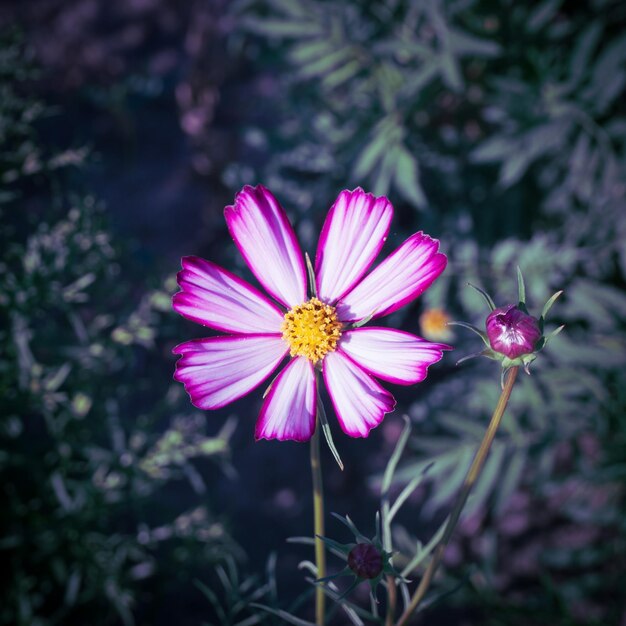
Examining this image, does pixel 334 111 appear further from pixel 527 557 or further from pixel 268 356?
pixel 527 557

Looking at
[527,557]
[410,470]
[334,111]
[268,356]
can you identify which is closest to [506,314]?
[268,356]

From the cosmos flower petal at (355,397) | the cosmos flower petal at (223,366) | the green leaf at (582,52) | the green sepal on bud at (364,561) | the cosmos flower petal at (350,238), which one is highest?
the green leaf at (582,52)

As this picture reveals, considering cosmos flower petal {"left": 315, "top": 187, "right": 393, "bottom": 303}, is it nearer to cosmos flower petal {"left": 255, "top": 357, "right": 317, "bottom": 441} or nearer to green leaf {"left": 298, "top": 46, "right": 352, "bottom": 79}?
cosmos flower petal {"left": 255, "top": 357, "right": 317, "bottom": 441}

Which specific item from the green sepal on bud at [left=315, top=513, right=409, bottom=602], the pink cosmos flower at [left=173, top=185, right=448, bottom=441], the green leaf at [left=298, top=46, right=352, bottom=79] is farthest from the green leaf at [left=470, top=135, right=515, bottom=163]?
the green sepal on bud at [left=315, top=513, right=409, bottom=602]

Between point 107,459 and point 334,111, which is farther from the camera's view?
point 334,111

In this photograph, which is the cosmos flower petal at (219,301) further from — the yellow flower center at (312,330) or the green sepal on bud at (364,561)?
the green sepal on bud at (364,561)

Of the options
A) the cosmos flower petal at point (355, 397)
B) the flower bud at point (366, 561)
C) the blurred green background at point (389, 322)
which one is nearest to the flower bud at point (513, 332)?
the cosmos flower petal at point (355, 397)

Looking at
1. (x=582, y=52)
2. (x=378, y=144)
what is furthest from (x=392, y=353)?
(x=582, y=52)
